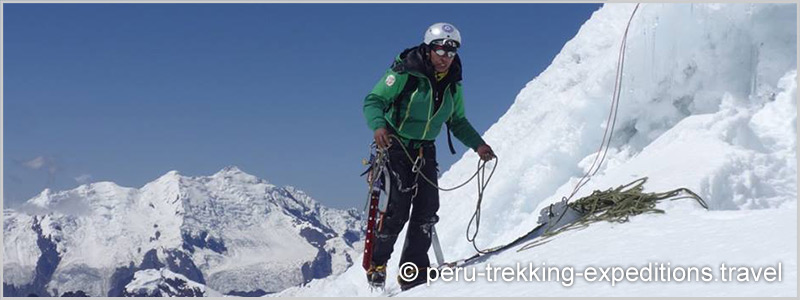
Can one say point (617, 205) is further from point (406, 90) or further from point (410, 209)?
point (406, 90)

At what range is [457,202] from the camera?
574 inches

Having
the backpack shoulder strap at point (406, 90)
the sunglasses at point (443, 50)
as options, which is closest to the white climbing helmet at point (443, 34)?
the sunglasses at point (443, 50)

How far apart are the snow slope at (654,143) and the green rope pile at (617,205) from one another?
117 millimetres

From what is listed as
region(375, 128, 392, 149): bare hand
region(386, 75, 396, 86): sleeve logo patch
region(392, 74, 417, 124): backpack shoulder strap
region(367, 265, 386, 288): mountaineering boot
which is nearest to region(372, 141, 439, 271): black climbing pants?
region(367, 265, 386, 288): mountaineering boot

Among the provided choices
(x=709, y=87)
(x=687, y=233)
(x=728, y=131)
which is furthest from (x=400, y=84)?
(x=709, y=87)

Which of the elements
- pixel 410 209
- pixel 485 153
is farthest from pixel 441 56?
pixel 410 209

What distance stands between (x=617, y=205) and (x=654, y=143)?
14.8 ft

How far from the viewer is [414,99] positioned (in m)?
6.92

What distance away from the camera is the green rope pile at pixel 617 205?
7.04 m

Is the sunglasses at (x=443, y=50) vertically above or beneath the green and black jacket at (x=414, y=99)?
above

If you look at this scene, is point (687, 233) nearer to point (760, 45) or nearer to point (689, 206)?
point (689, 206)

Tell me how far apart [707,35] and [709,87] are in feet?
2.82

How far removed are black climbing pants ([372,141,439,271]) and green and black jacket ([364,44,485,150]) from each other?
0.55 ft

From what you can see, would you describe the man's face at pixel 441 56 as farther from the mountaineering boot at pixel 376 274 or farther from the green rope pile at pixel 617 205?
the mountaineering boot at pixel 376 274
